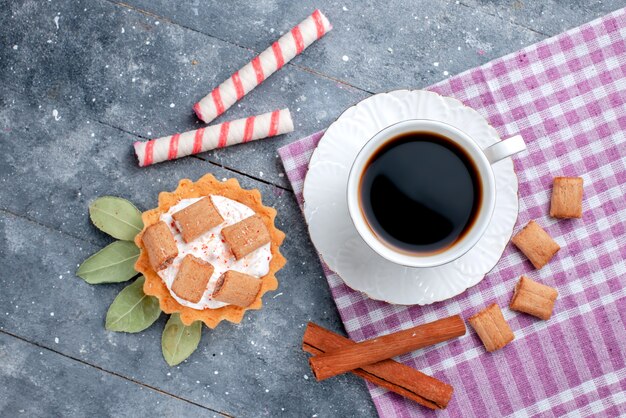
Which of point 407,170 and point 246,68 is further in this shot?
point 246,68

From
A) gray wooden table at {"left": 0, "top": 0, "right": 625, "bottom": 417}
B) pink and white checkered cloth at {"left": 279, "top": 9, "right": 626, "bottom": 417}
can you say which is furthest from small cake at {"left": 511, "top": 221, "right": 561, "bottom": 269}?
gray wooden table at {"left": 0, "top": 0, "right": 625, "bottom": 417}

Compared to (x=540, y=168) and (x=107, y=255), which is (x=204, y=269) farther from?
(x=540, y=168)

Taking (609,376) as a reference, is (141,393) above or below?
below

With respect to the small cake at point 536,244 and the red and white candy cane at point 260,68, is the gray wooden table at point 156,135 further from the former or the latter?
the small cake at point 536,244

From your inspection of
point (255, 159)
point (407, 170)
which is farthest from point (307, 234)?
point (407, 170)

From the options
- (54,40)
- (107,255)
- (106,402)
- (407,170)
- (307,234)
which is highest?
(407,170)

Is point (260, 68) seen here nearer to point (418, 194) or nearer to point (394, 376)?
point (418, 194)

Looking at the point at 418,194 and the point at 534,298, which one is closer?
the point at 418,194

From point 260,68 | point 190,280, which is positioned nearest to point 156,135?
point 260,68
